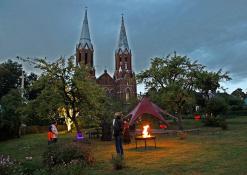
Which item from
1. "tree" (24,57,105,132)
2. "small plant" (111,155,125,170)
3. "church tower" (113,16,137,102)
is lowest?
"small plant" (111,155,125,170)

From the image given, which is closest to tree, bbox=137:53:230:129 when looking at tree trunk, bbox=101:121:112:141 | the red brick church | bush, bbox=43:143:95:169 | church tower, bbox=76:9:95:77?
tree trunk, bbox=101:121:112:141

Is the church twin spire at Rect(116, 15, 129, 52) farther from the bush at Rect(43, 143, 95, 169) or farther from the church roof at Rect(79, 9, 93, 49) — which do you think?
the bush at Rect(43, 143, 95, 169)

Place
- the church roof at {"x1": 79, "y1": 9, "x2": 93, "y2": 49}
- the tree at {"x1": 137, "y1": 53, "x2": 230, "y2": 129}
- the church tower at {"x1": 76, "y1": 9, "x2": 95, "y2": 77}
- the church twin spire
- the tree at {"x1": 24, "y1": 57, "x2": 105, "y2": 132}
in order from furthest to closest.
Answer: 1. the church twin spire
2. the church roof at {"x1": 79, "y1": 9, "x2": 93, "y2": 49}
3. the church tower at {"x1": 76, "y1": 9, "x2": 95, "y2": 77}
4. the tree at {"x1": 137, "y1": 53, "x2": 230, "y2": 129}
5. the tree at {"x1": 24, "y1": 57, "x2": 105, "y2": 132}

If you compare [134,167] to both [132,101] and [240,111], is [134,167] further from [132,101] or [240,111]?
[240,111]

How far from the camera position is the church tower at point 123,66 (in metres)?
75.8

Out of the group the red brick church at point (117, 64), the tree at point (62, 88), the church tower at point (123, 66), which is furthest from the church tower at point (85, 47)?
the tree at point (62, 88)

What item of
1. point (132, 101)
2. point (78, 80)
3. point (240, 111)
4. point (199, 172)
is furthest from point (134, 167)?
point (240, 111)

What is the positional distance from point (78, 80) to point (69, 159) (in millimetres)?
8806

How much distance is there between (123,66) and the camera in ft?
262

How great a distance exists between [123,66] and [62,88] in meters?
62.9

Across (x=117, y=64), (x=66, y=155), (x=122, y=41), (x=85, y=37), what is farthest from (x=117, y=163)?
(x=122, y=41)

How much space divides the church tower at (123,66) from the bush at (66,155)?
6543cm

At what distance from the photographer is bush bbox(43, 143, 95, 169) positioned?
9038mm

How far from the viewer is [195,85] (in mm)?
28734
